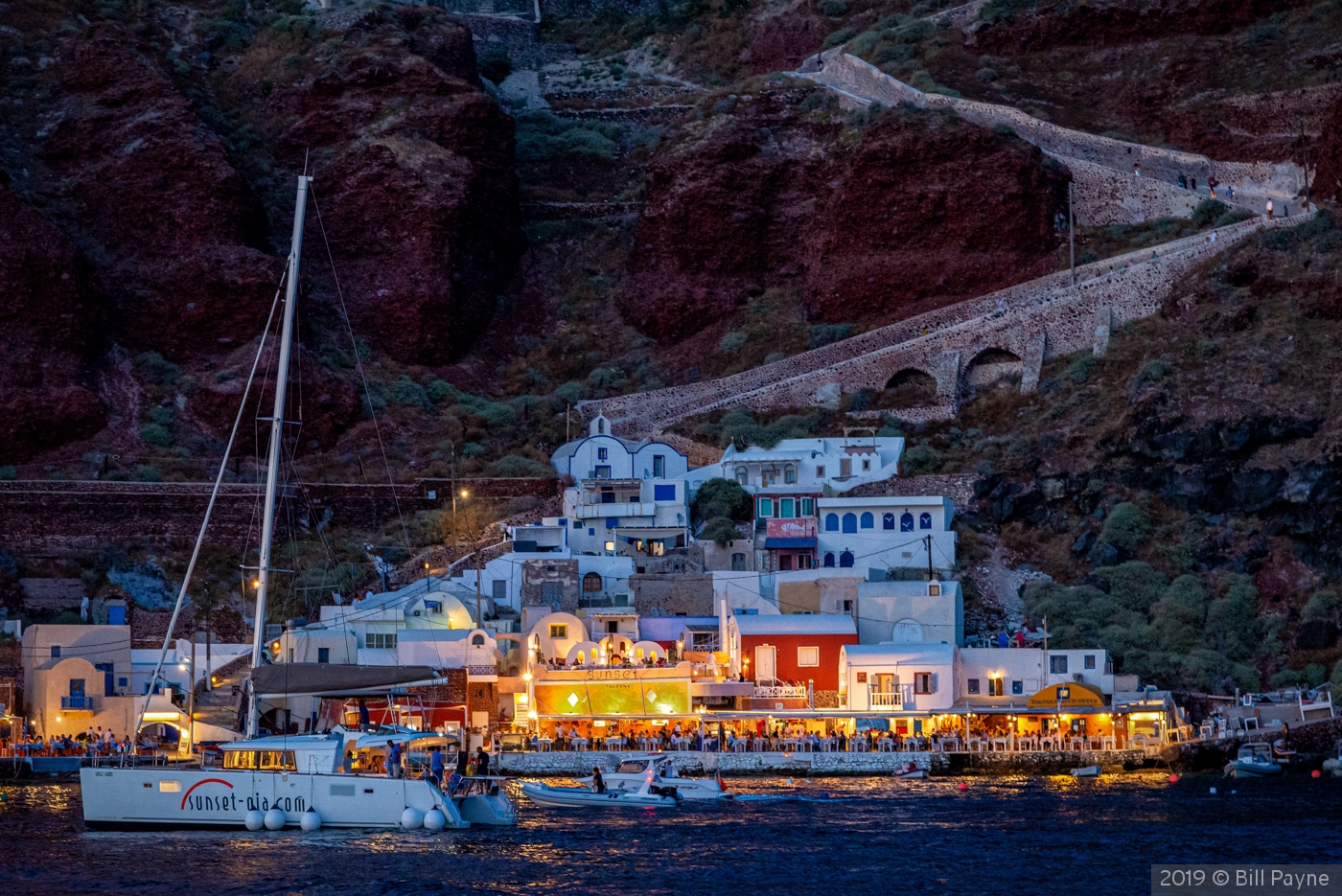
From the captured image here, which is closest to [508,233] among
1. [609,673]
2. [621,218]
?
[621,218]

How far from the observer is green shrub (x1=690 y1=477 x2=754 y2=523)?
3342 inches

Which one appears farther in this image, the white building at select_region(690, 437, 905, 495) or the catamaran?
the white building at select_region(690, 437, 905, 495)

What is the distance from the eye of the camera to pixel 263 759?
51406 mm

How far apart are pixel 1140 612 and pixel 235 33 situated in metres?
61.7

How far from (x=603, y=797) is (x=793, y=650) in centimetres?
1687

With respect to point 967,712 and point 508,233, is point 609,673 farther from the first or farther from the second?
point 508,233

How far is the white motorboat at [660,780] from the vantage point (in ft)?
196

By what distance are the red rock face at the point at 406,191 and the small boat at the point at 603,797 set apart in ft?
155

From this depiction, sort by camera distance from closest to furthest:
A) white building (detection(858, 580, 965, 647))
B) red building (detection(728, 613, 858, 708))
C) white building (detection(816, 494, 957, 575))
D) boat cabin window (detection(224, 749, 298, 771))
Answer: boat cabin window (detection(224, 749, 298, 771)) < red building (detection(728, 613, 858, 708)) < white building (detection(858, 580, 965, 647)) < white building (detection(816, 494, 957, 575))

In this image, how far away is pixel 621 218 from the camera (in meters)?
115

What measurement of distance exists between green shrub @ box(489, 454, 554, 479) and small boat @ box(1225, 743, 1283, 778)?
33028 mm

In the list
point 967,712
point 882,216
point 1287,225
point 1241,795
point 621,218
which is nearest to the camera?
point 1241,795

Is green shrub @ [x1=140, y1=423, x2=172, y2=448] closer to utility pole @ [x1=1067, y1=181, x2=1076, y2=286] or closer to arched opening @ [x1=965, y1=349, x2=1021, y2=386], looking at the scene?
arched opening @ [x1=965, y1=349, x2=1021, y2=386]

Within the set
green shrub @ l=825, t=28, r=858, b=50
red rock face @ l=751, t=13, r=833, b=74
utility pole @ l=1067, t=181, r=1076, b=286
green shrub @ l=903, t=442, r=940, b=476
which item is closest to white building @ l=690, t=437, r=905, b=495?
green shrub @ l=903, t=442, r=940, b=476
